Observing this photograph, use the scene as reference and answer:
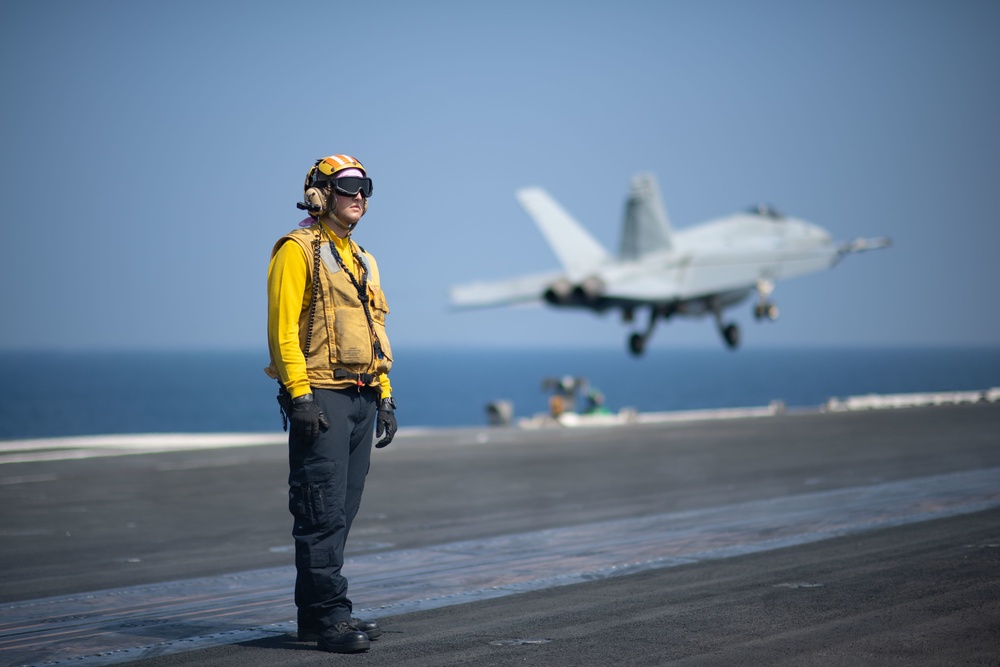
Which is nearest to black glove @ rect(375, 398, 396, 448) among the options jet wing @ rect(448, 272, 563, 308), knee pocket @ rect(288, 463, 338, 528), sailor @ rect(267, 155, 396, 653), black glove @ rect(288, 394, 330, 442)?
sailor @ rect(267, 155, 396, 653)

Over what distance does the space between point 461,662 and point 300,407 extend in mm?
1614

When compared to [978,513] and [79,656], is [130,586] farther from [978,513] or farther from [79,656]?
[978,513]

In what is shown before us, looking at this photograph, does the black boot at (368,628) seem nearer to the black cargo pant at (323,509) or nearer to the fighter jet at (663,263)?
the black cargo pant at (323,509)

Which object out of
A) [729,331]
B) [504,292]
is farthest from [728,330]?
[504,292]

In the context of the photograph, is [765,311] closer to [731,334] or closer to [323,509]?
[731,334]

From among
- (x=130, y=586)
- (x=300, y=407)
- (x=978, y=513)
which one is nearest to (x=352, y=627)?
(x=300, y=407)

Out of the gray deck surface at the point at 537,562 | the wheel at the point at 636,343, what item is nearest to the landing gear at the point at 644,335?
the wheel at the point at 636,343

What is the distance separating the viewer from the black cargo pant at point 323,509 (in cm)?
627

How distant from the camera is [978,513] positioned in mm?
11695

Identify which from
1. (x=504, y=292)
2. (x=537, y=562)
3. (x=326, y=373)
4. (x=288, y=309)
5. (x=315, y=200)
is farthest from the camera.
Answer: (x=504, y=292)

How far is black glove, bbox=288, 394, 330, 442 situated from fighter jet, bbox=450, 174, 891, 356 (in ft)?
91.9

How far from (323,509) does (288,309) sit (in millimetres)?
1145

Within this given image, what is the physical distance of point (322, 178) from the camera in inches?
257

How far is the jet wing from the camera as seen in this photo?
112 ft
